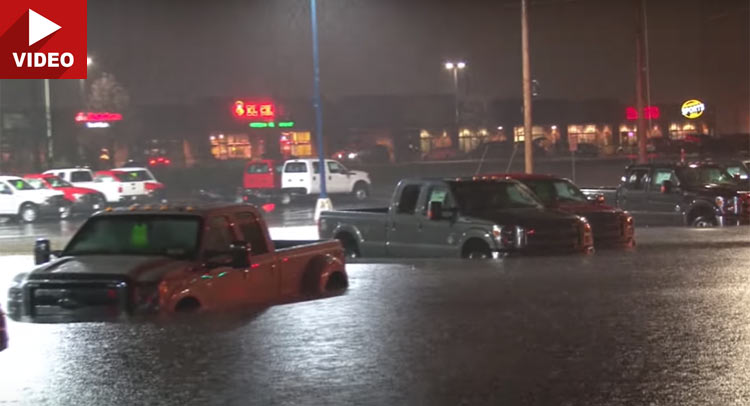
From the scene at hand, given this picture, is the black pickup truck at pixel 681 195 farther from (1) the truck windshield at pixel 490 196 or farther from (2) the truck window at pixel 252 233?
(2) the truck window at pixel 252 233

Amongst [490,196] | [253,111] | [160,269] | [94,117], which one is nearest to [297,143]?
[253,111]

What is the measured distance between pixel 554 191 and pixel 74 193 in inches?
954

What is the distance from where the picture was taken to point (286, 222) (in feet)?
102

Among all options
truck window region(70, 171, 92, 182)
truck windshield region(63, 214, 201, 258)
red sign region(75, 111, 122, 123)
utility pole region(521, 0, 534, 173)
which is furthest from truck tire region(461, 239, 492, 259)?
red sign region(75, 111, 122, 123)

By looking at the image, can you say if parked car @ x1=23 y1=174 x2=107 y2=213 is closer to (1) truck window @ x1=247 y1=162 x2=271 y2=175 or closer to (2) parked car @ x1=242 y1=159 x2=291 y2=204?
(2) parked car @ x1=242 y1=159 x2=291 y2=204

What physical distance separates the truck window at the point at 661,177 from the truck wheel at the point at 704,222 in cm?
104

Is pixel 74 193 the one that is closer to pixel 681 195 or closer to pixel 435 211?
pixel 681 195

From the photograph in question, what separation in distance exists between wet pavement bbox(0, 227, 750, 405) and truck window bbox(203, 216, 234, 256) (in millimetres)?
727

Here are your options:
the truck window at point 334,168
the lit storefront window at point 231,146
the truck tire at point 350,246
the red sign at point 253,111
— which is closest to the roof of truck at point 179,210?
the truck tire at point 350,246

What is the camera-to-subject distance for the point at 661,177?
23.0m

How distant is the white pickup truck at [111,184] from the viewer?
131ft

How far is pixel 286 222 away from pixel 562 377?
24216mm

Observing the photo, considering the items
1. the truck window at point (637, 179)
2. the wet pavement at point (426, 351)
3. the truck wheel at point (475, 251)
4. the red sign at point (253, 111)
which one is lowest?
the wet pavement at point (426, 351)

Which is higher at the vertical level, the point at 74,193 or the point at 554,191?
the point at 74,193
